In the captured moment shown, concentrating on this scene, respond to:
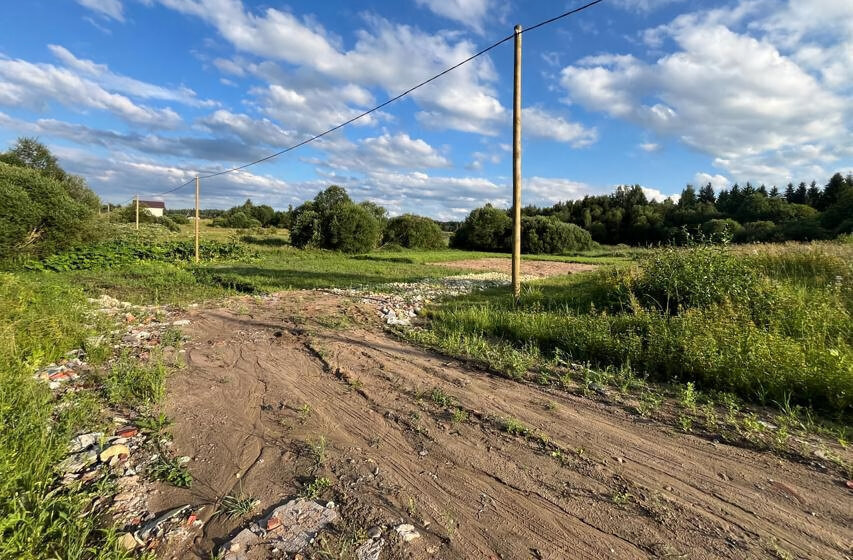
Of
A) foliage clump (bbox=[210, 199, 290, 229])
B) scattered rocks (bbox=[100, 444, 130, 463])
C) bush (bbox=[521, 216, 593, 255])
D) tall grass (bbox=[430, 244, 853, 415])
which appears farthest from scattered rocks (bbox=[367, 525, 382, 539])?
foliage clump (bbox=[210, 199, 290, 229])

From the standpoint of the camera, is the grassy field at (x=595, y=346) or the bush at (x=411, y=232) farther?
the bush at (x=411, y=232)

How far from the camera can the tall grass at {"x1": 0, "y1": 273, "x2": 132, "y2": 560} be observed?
2.03 metres

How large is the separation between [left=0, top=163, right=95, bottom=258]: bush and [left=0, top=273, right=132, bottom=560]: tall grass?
46.1ft

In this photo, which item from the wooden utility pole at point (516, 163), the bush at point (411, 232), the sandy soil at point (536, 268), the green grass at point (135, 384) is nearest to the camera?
the green grass at point (135, 384)

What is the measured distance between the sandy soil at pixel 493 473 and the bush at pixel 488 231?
42.1 m

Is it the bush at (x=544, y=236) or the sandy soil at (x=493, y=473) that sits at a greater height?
the bush at (x=544, y=236)

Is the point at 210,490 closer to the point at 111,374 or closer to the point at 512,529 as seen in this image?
the point at 512,529

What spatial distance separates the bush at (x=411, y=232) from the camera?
38188 mm

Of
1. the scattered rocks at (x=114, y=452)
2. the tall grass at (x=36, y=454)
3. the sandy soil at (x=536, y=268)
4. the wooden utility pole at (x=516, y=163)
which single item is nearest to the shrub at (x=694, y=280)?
the wooden utility pole at (x=516, y=163)

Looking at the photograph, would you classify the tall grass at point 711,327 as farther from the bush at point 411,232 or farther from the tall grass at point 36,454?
the bush at point 411,232

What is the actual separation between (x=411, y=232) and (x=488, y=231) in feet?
36.9

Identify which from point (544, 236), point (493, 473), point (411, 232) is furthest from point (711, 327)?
point (544, 236)

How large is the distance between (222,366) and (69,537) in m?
3.00

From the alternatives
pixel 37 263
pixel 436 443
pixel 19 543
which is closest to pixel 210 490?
pixel 19 543
